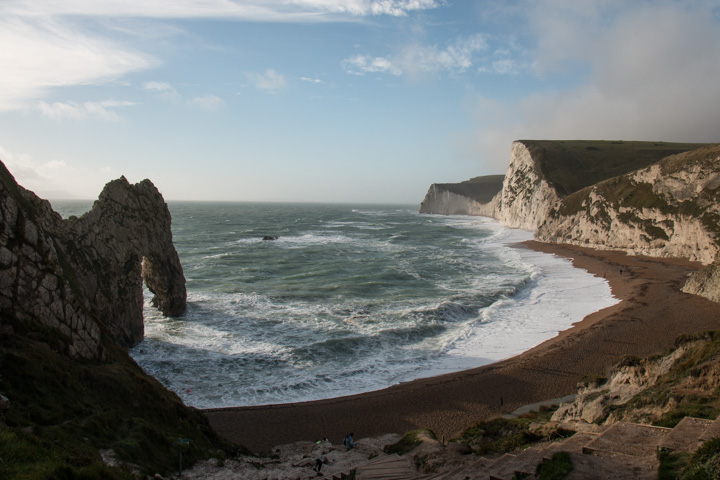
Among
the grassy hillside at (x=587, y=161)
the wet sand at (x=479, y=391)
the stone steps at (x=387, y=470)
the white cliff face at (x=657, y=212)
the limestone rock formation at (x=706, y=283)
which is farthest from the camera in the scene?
the grassy hillside at (x=587, y=161)

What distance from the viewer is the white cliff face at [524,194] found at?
3226 inches

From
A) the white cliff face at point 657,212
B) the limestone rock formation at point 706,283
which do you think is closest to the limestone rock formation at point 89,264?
the limestone rock formation at point 706,283

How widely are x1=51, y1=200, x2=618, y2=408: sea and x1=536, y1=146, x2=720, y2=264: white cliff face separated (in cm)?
1146

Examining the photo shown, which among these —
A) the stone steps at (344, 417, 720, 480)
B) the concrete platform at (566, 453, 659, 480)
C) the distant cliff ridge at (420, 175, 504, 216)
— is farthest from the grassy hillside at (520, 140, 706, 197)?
the concrete platform at (566, 453, 659, 480)

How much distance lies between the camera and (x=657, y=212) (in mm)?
51344

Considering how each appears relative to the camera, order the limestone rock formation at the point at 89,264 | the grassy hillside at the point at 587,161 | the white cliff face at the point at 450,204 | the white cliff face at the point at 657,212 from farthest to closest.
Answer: the white cliff face at the point at 450,204 < the grassy hillside at the point at 587,161 < the white cliff face at the point at 657,212 < the limestone rock formation at the point at 89,264

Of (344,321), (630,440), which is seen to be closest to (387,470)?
(630,440)

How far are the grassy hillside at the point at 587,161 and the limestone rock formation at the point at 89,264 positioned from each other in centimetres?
7310

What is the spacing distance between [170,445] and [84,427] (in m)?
2.15

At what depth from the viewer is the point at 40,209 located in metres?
18.0

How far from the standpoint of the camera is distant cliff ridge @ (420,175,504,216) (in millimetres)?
169663

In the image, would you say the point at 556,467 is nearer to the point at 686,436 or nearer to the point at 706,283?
the point at 686,436

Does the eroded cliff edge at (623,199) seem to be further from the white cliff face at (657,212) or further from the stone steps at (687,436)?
the stone steps at (687,436)

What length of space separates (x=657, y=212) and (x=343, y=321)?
1824 inches
